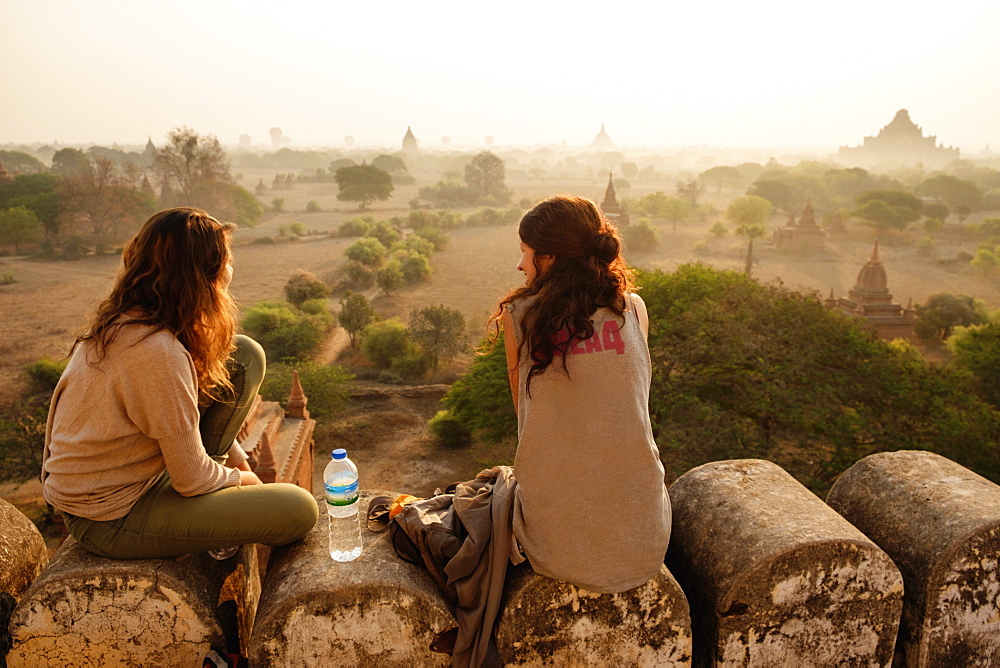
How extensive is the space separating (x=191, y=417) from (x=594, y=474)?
41.4 inches

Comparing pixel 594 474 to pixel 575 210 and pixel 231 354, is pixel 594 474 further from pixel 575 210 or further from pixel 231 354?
pixel 231 354

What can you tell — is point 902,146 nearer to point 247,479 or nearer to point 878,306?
point 878,306

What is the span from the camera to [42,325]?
2212 cm

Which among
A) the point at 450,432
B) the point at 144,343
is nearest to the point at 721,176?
the point at 450,432

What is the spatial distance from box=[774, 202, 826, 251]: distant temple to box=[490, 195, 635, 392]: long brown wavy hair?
114ft

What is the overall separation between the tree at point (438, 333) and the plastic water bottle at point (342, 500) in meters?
15.6

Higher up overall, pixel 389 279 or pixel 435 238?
pixel 435 238

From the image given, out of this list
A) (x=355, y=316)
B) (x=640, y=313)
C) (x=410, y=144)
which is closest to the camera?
(x=640, y=313)

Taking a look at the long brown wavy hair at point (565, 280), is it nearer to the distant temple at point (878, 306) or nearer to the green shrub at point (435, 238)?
the distant temple at point (878, 306)

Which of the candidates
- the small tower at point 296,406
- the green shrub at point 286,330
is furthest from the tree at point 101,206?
the small tower at point 296,406

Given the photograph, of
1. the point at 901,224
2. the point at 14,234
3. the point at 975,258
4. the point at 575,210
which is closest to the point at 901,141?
the point at 901,224

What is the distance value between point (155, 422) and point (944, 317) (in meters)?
22.8

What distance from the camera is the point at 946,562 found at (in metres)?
2.09

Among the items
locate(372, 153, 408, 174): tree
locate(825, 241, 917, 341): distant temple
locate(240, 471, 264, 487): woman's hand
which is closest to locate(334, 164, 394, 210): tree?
locate(372, 153, 408, 174): tree
